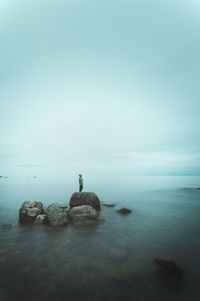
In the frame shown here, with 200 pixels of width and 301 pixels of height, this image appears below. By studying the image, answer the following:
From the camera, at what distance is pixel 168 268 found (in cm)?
616

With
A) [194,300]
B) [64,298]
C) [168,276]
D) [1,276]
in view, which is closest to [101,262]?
[64,298]

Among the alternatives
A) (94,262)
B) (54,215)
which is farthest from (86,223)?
(94,262)

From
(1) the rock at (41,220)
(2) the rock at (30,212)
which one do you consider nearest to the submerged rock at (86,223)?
(1) the rock at (41,220)

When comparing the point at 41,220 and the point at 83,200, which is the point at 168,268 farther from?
the point at 83,200

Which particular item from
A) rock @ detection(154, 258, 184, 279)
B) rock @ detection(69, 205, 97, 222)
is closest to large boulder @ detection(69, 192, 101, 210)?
rock @ detection(69, 205, 97, 222)

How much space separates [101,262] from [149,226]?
22.5ft

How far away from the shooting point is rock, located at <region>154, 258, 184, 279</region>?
225 inches

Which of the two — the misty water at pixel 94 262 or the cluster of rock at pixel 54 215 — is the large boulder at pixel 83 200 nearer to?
the cluster of rock at pixel 54 215

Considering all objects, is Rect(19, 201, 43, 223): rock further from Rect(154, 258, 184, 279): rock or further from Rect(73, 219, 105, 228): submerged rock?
Rect(154, 258, 184, 279): rock

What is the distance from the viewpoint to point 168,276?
221 inches

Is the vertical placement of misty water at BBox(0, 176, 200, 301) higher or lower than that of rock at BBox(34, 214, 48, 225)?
lower

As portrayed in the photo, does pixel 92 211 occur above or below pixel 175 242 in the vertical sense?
above

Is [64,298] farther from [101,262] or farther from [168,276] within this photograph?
[168,276]

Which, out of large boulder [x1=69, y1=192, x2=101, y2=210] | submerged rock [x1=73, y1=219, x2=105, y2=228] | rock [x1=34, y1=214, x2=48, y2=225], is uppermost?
large boulder [x1=69, y1=192, x2=101, y2=210]
